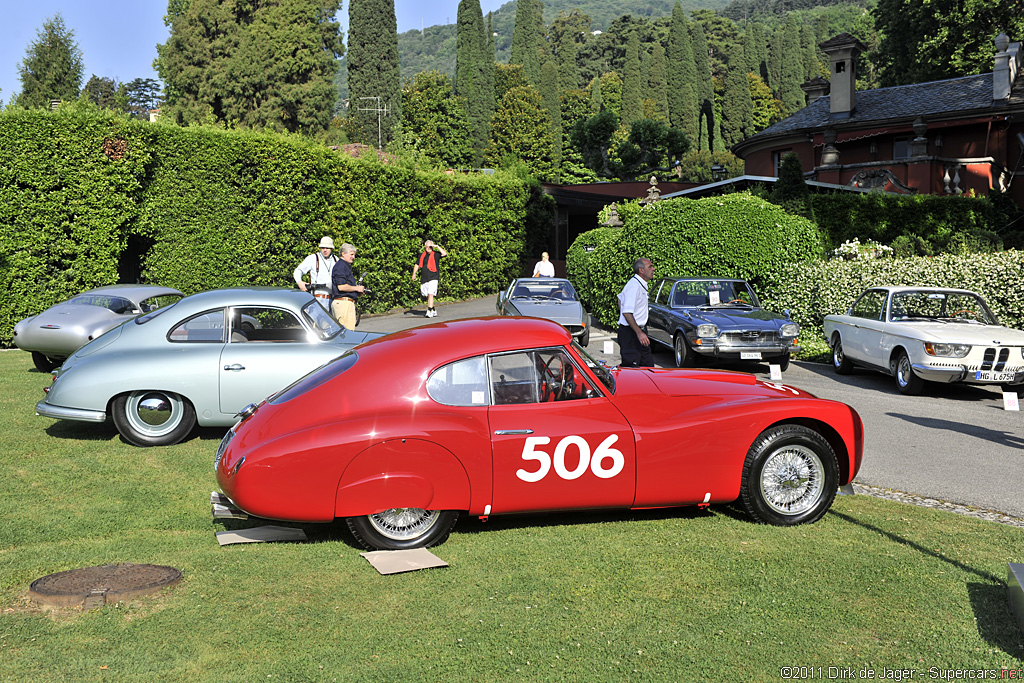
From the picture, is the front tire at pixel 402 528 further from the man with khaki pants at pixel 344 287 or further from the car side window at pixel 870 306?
the car side window at pixel 870 306

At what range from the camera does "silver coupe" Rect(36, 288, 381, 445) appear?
8.09m

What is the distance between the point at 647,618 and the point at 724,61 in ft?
393

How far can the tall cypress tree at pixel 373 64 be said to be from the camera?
66.4m

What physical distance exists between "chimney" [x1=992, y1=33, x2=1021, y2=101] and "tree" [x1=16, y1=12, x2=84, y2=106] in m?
42.4

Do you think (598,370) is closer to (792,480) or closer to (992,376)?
(792,480)

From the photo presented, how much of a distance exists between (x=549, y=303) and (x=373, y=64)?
55.8 metres

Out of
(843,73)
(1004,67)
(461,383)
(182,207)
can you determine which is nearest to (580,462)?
(461,383)

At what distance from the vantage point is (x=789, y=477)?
19.1 feet

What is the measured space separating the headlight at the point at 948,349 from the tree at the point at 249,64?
47.9 metres

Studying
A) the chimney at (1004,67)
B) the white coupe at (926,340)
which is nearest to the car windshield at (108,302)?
the white coupe at (926,340)

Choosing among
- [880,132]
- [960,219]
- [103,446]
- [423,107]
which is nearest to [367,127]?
[423,107]

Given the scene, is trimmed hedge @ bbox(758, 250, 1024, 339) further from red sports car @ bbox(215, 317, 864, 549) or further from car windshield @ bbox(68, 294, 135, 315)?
car windshield @ bbox(68, 294, 135, 315)

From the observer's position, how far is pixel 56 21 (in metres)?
43.0

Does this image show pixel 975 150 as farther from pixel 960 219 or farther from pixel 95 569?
pixel 95 569
